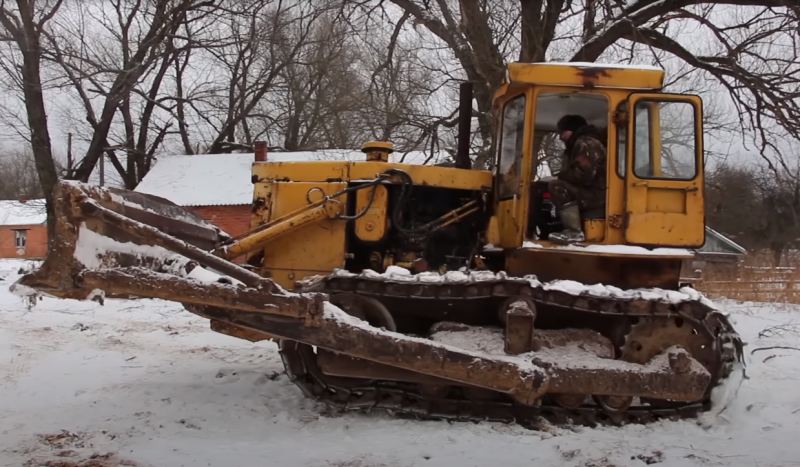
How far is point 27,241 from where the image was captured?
4822cm

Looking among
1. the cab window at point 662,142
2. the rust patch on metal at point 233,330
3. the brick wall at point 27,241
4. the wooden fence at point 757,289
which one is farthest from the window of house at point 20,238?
the cab window at point 662,142

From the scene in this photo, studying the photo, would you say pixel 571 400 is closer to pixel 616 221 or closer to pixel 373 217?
pixel 616 221

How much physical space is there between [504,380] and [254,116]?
86.5 feet

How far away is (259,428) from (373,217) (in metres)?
1.95

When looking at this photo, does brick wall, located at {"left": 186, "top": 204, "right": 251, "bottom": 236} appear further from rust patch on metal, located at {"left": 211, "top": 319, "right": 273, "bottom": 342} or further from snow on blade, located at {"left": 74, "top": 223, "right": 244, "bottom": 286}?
snow on blade, located at {"left": 74, "top": 223, "right": 244, "bottom": 286}

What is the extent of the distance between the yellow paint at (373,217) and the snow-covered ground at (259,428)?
4.81 ft

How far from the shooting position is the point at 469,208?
5.92 metres

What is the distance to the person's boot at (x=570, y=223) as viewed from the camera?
5113 mm

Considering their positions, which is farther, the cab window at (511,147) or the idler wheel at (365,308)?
the cab window at (511,147)

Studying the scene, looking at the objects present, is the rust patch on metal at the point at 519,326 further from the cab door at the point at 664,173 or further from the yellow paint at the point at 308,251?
the yellow paint at the point at 308,251

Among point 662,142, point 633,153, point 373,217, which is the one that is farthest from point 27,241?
point 662,142

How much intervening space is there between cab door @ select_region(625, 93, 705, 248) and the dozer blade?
1000 mm

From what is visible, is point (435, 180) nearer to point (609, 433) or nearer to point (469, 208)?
point (469, 208)

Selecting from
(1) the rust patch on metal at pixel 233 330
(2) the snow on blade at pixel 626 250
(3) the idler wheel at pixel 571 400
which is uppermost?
(2) the snow on blade at pixel 626 250
